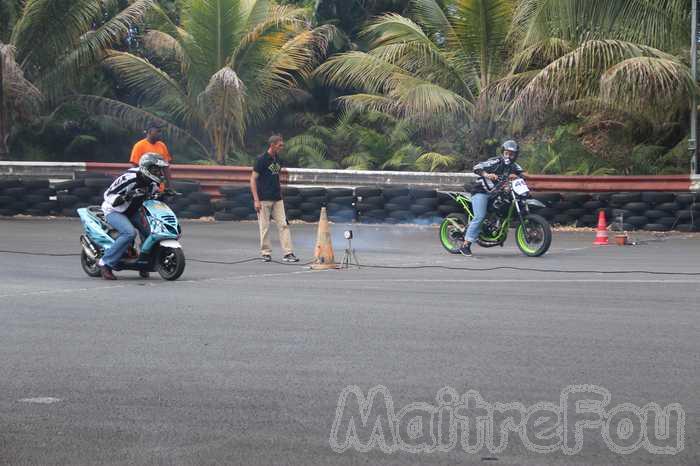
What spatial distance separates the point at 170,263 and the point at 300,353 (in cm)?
557

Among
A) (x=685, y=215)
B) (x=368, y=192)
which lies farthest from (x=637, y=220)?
(x=368, y=192)

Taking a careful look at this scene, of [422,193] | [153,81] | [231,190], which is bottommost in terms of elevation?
[422,193]

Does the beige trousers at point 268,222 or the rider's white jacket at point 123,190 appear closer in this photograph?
the rider's white jacket at point 123,190

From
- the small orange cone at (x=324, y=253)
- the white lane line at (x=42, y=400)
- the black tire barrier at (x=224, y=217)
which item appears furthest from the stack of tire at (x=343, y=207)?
the white lane line at (x=42, y=400)

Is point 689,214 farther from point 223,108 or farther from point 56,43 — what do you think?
point 56,43

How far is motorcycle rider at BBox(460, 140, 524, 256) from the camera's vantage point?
1773cm

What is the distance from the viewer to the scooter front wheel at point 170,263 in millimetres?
14148

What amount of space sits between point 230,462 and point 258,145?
27.7 m

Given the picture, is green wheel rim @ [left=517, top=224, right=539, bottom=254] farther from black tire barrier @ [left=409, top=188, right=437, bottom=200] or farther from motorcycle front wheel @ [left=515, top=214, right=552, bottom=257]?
black tire barrier @ [left=409, top=188, right=437, bottom=200]

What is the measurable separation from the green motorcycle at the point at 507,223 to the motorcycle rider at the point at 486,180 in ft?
0.39

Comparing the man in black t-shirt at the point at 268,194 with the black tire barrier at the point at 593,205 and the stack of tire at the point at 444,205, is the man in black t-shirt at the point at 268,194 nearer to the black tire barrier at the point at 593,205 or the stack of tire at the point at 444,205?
the stack of tire at the point at 444,205

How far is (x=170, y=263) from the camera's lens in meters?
14.3

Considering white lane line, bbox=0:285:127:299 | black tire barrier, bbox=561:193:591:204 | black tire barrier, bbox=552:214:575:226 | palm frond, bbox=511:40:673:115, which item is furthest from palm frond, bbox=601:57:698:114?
white lane line, bbox=0:285:127:299

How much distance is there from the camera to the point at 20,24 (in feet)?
97.9
